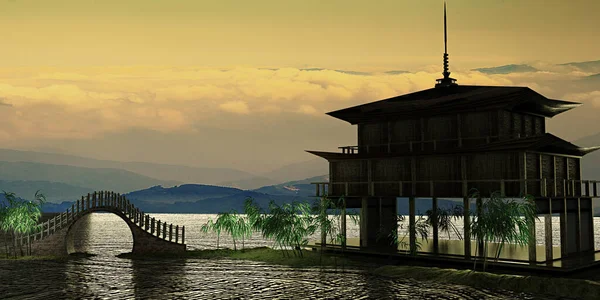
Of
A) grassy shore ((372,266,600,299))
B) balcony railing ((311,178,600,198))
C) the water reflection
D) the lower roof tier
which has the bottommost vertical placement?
the water reflection

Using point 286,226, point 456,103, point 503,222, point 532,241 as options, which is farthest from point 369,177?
point 503,222

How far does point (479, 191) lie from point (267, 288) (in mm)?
14216

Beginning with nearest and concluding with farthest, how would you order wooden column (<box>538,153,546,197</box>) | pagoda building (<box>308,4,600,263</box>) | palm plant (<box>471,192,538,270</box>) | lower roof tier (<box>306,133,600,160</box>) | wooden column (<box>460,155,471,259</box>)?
1. palm plant (<box>471,192,538,270</box>)
2. lower roof tier (<box>306,133,600,160</box>)
3. wooden column (<box>460,155,471,259</box>)
4. wooden column (<box>538,153,546,197</box>)
5. pagoda building (<box>308,4,600,263</box>)

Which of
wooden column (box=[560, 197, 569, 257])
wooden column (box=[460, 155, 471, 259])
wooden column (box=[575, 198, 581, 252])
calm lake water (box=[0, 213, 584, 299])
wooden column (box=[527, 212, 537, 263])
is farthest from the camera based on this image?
wooden column (box=[575, 198, 581, 252])

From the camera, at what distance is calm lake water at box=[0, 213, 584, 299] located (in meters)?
23.8

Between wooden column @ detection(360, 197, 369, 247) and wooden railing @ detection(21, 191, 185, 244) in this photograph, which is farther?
wooden railing @ detection(21, 191, 185, 244)

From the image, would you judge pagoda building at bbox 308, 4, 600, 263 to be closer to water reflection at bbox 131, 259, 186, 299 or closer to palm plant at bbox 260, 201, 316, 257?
palm plant at bbox 260, 201, 316, 257

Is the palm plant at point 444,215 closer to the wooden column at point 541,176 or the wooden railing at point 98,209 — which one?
the wooden column at point 541,176

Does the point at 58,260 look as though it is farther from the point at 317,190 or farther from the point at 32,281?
the point at 317,190

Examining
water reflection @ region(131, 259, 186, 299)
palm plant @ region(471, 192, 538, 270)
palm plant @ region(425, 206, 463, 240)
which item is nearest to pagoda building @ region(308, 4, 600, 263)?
palm plant @ region(425, 206, 463, 240)

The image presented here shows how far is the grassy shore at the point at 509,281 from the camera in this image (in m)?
24.3

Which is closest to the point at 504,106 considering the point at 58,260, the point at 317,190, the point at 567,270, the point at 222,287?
the point at 567,270

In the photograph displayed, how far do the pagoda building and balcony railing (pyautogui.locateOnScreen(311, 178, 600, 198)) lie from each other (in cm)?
6

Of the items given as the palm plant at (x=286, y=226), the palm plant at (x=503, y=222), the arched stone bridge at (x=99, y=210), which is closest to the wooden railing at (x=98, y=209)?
the arched stone bridge at (x=99, y=210)
